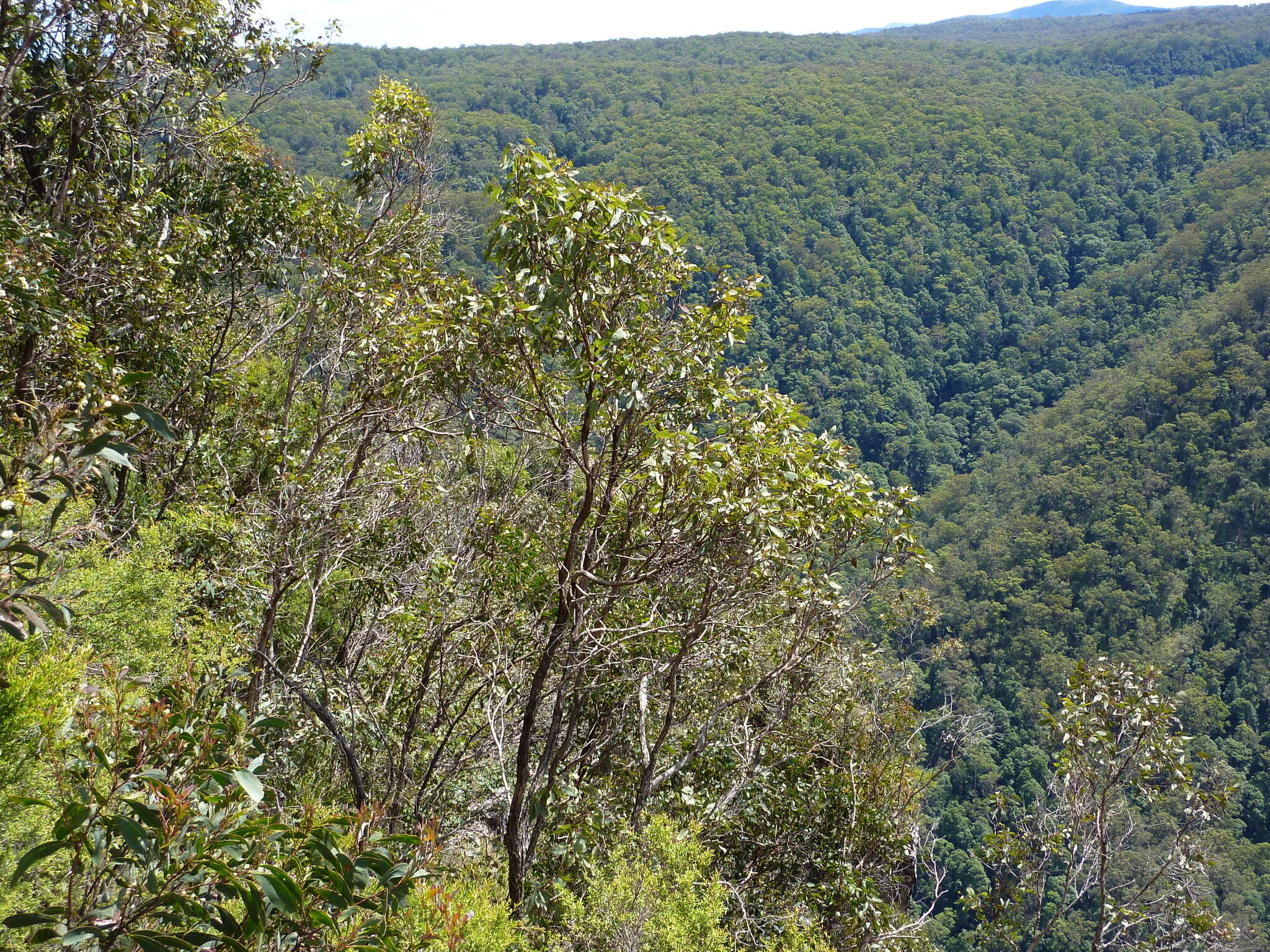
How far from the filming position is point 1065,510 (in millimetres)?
52031

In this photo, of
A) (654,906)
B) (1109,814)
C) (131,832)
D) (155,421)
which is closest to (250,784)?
(131,832)

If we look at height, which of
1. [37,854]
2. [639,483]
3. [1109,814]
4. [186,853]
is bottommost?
[1109,814]

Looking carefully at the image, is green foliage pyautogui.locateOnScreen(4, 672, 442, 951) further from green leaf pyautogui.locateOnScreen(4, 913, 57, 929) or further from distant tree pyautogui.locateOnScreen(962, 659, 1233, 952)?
distant tree pyautogui.locateOnScreen(962, 659, 1233, 952)

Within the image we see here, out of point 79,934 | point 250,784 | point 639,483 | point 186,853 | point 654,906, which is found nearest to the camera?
point 79,934

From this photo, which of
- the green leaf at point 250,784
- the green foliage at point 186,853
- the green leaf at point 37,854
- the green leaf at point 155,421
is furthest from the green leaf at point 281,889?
the green leaf at point 155,421

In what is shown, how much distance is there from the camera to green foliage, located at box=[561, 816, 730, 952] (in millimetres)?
3115

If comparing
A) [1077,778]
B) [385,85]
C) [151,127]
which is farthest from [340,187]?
[1077,778]

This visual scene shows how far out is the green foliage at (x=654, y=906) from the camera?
3.12 m

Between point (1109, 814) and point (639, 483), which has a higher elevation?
point (639, 483)

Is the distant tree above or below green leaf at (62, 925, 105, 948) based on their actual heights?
below

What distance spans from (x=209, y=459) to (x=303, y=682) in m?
2.27

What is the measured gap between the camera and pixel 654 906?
3250 millimetres

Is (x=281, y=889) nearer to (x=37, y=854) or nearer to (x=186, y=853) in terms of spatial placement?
(x=186, y=853)

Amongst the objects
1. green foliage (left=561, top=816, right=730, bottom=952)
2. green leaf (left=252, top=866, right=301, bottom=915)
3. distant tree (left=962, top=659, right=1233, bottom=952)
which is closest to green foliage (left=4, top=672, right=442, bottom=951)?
green leaf (left=252, top=866, right=301, bottom=915)
